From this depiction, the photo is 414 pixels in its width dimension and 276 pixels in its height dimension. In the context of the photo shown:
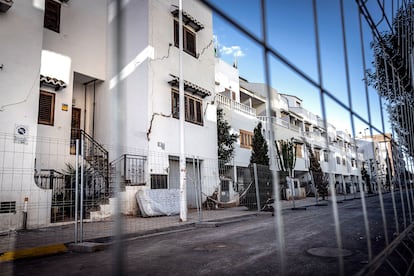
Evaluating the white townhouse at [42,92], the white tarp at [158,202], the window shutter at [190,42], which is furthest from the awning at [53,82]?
the window shutter at [190,42]

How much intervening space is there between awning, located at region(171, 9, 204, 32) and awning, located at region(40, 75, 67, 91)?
606 centimetres

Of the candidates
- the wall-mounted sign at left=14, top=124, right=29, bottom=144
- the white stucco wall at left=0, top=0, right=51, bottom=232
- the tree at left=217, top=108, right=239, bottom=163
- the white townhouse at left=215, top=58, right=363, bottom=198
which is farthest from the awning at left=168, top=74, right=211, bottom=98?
the wall-mounted sign at left=14, top=124, right=29, bottom=144

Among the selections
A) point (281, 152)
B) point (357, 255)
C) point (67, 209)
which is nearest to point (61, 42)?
point (67, 209)

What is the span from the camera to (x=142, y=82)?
12.6 m

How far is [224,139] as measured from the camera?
54.5ft

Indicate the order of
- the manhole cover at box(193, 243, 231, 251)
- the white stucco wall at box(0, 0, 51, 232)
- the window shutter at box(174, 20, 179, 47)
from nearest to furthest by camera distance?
the manhole cover at box(193, 243, 231, 251) < the white stucco wall at box(0, 0, 51, 232) < the window shutter at box(174, 20, 179, 47)

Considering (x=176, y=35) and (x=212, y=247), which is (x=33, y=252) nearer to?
(x=212, y=247)

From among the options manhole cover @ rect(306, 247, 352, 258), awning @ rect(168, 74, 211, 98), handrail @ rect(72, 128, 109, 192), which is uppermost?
awning @ rect(168, 74, 211, 98)

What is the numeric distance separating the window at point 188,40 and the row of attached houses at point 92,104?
0.05 m

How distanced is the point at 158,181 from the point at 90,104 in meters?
4.65

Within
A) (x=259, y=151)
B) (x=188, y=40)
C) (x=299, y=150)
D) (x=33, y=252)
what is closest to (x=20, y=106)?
(x=33, y=252)

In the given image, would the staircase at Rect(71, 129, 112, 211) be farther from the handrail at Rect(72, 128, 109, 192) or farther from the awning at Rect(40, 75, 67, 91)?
the awning at Rect(40, 75, 67, 91)

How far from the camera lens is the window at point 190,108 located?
13524mm

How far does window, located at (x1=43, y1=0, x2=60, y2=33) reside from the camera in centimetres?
Result: 1119
